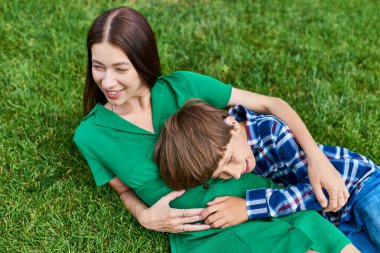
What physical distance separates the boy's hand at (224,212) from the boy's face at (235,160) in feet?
0.43

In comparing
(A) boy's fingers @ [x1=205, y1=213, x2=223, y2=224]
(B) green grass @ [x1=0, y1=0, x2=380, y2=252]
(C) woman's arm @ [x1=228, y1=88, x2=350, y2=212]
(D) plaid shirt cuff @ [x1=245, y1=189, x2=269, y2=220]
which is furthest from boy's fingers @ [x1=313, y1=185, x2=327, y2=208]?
(B) green grass @ [x1=0, y1=0, x2=380, y2=252]

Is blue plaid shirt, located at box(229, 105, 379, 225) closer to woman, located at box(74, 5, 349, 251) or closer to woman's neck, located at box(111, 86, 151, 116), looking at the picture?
woman, located at box(74, 5, 349, 251)

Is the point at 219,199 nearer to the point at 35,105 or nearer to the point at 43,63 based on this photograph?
the point at 35,105

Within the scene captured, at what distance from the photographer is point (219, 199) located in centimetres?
272

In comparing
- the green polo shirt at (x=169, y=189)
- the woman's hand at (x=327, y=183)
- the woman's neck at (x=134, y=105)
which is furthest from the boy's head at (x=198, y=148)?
the woman's hand at (x=327, y=183)

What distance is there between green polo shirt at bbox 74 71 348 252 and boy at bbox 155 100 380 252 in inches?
3.3

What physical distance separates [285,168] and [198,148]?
2.10ft

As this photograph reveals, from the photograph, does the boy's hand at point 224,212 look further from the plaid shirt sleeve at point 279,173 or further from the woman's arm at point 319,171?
the woman's arm at point 319,171

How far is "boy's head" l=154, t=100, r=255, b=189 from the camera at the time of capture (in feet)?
8.41

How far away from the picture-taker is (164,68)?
4215 millimetres

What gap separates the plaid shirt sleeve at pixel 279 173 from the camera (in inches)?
107

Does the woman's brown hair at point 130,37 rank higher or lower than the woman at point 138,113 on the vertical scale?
higher

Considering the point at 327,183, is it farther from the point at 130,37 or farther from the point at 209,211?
the point at 130,37

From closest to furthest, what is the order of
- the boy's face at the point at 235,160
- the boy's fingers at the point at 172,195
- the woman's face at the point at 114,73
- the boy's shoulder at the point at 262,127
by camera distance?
the woman's face at the point at 114,73 → the boy's face at the point at 235,160 → the boy's fingers at the point at 172,195 → the boy's shoulder at the point at 262,127
